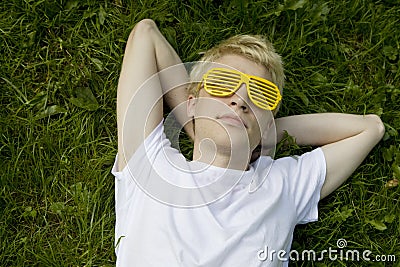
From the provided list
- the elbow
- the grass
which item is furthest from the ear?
the elbow

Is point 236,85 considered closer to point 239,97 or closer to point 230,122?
point 239,97

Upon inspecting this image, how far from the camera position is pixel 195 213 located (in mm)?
3031

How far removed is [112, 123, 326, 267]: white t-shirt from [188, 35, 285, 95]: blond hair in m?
0.37

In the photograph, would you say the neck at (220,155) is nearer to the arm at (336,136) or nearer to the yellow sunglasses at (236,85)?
the yellow sunglasses at (236,85)

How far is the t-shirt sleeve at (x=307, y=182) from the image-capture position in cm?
329

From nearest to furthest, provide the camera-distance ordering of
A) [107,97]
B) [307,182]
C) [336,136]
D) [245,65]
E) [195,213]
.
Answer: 1. [195,213]
2. [245,65]
3. [307,182]
4. [336,136]
5. [107,97]

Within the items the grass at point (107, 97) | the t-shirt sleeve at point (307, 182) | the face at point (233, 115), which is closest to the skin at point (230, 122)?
the face at point (233, 115)

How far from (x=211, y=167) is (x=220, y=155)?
0.08m

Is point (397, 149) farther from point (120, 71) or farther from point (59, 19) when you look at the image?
point (59, 19)

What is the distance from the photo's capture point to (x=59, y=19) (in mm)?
3715

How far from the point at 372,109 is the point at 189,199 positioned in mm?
1335

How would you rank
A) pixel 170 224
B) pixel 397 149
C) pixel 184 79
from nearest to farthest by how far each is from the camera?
pixel 170 224 < pixel 184 79 < pixel 397 149

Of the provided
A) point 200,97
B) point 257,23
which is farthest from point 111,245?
point 257,23

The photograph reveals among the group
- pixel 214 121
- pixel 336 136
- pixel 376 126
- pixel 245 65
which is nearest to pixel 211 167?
pixel 214 121
